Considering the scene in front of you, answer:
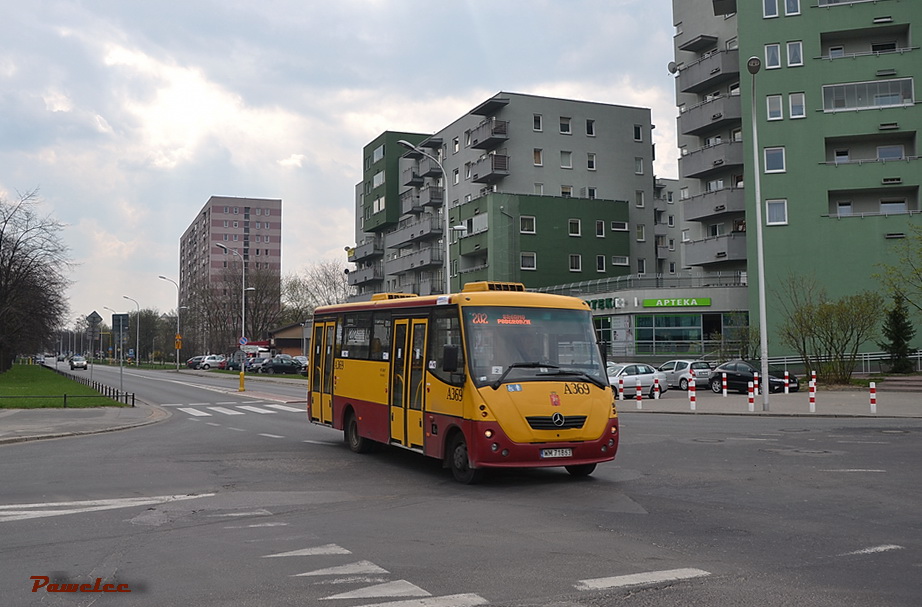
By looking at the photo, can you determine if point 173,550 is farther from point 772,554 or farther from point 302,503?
point 772,554

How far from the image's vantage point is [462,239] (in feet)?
221

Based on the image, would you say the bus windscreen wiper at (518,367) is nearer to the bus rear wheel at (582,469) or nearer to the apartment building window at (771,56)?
the bus rear wheel at (582,469)

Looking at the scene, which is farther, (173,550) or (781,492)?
(781,492)

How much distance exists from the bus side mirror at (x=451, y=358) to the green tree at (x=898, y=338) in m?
A: 33.4

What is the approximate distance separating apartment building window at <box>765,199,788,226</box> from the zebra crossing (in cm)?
3043

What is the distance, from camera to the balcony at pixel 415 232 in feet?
241

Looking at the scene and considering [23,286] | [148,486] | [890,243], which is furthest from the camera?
[23,286]

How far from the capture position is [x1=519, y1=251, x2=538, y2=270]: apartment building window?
63.2 m

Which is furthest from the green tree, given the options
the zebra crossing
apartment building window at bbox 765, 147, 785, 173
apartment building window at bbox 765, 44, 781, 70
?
the zebra crossing

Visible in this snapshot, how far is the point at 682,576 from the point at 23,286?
211 ft

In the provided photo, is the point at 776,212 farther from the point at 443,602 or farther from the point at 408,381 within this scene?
the point at 443,602

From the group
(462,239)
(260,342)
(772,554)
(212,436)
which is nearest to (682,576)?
(772,554)

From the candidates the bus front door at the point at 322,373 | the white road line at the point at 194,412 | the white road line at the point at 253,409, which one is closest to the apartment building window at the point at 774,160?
the white road line at the point at 253,409

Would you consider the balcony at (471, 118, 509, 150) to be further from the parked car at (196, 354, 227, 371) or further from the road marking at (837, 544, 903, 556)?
the road marking at (837, 544, 903, 556)
